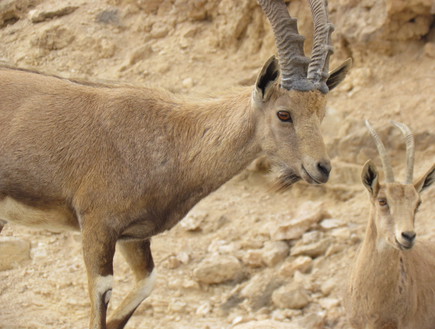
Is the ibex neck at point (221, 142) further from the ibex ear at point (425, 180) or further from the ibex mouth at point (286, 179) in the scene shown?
the ibex ear at point (425, 180)

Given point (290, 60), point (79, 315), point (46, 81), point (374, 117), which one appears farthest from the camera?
point (374, 117)

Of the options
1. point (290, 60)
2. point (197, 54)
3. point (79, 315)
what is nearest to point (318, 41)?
point (290, 60)

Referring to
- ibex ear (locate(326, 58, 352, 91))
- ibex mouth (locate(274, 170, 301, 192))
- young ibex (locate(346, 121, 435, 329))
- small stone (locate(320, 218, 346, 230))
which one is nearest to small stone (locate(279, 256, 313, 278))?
small stone (locate(320, 218, 346, 230))

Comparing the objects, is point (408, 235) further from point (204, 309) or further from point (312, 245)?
point (204, 309)

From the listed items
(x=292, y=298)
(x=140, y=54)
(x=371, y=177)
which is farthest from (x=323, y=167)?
(x=140, y=54)

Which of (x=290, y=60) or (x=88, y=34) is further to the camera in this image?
(x=88, y=34)

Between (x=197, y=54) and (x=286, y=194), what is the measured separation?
3141 mm

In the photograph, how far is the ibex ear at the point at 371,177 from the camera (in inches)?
310

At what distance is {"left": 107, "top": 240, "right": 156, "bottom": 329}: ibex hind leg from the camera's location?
23.0ft

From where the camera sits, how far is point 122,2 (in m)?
13.1

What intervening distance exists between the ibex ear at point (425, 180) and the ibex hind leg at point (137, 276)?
2989mm

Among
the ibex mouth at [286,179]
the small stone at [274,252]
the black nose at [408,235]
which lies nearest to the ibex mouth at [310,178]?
the ibex mouth at [286,179]

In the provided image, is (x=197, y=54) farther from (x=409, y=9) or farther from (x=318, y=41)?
→ (x=318, y=41)

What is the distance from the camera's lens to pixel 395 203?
24.9 feet
